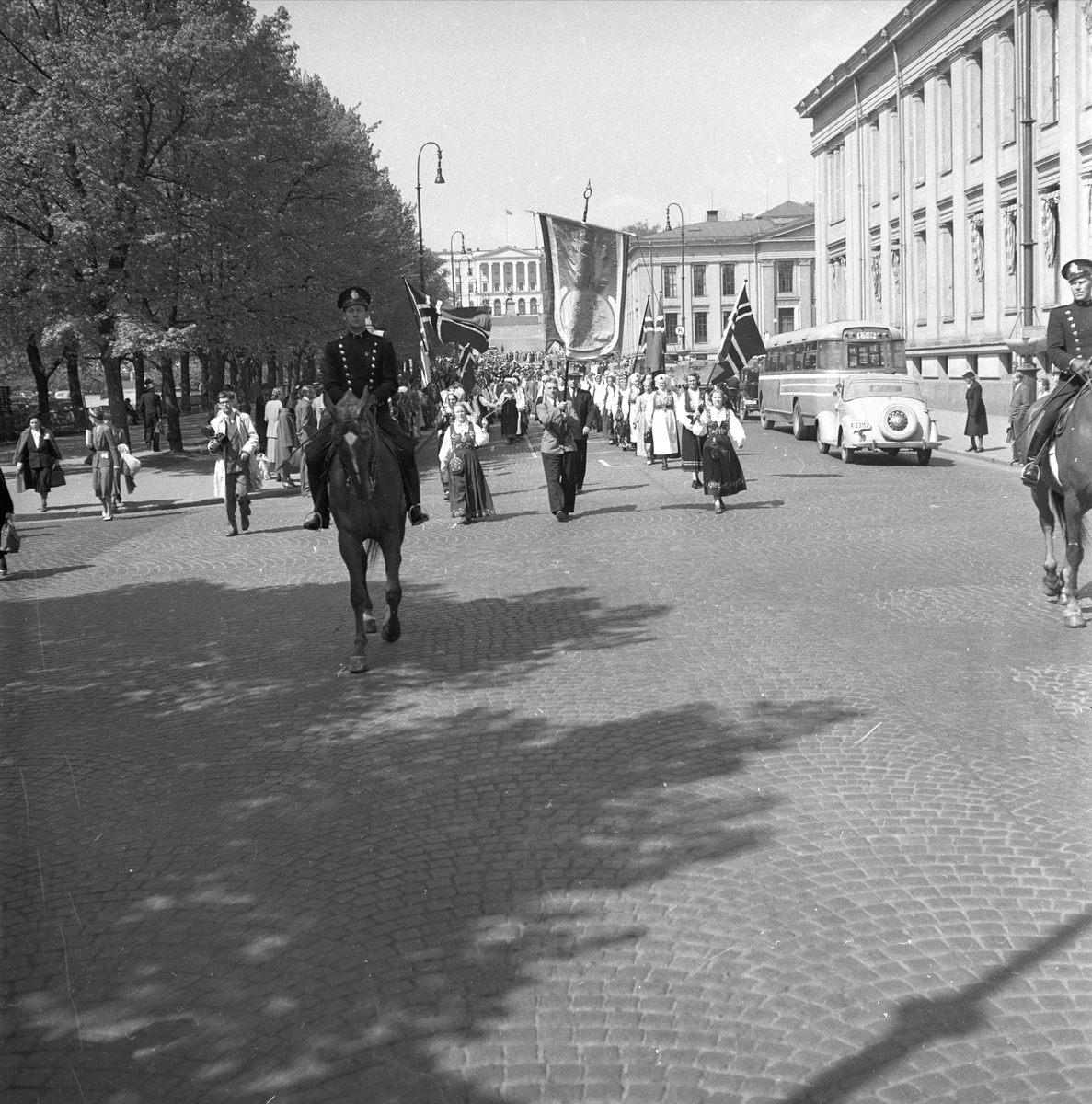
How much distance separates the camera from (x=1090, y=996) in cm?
436

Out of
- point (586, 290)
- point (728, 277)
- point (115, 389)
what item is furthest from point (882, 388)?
point (728, 277)

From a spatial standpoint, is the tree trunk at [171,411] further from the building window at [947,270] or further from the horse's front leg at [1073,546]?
the horse's front leg at [1073,546]

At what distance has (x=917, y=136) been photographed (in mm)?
58312

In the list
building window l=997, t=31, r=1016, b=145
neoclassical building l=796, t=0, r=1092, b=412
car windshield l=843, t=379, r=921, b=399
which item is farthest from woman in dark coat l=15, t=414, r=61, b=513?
building window l=997, t=31, r=1016, b=145

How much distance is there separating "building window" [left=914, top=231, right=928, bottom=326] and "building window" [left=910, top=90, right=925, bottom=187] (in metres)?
2.45

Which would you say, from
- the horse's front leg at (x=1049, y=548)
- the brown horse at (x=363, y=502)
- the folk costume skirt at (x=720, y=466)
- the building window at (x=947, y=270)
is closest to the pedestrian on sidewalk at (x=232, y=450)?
the folk costume skirt at (x=720, y=466)

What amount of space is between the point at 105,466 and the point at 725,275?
10228 centimetres

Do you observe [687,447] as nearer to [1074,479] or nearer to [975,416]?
[975,416]

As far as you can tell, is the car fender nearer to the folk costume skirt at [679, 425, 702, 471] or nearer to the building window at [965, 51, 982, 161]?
the folk costume skirt at [679, 425, 702, 471]

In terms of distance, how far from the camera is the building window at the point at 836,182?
7050cm

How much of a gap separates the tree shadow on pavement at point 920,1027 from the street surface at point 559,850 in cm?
1

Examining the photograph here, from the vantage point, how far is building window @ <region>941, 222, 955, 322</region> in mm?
54875

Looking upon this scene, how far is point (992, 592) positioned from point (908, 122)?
5142 centimetres

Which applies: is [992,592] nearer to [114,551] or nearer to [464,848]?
[464,848]
